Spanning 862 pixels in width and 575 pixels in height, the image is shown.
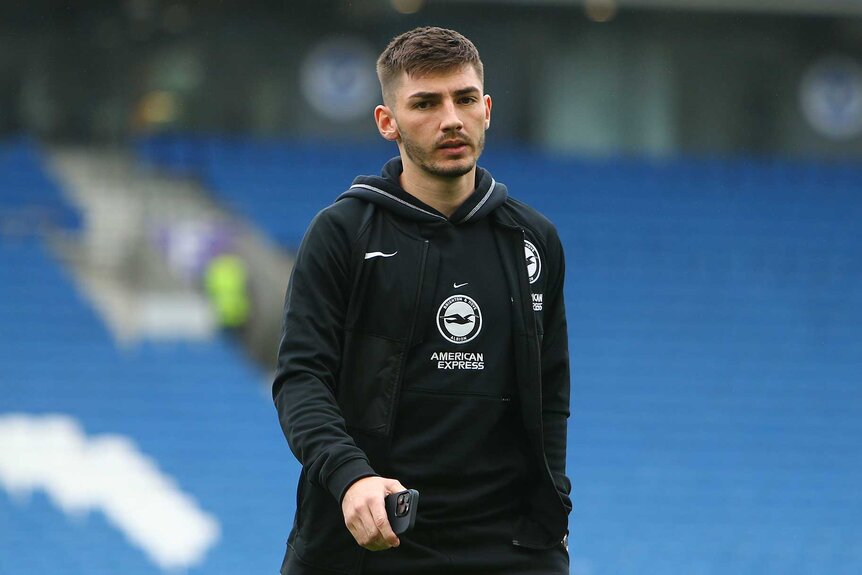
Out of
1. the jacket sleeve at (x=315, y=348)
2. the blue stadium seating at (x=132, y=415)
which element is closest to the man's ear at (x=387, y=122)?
the jacket sleeve at (x=315, y=348)

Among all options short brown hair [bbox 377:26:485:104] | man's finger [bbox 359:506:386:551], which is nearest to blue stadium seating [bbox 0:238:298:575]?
short brown hair [bbox 377:26:485:104]

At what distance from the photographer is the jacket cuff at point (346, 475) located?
2053 millimetres

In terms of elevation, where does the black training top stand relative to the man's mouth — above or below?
below

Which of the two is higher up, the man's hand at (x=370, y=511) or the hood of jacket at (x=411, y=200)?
the hood of jacket at (x=411, y=200)

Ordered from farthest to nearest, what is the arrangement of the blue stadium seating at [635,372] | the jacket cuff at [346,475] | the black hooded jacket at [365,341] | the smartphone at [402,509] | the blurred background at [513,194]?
the blurred background at [513,194], the blue stadium seating at [635,372], the black hooded jacket at [365,341], the jacket cuff at [346,475], the smartphone at [402,509]

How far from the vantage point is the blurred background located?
418 inches

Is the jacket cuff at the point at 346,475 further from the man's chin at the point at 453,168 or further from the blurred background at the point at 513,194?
the blurred background at the point at 513,194

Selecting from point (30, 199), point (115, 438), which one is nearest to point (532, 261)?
point (115, 438)

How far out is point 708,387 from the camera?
12.3 meters

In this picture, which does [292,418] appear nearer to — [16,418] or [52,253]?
[16,418]

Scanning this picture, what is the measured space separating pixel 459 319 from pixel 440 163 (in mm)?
276

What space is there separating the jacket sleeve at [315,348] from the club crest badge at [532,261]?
335 millimetres

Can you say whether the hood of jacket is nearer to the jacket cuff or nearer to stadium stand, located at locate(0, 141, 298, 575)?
the jacket cuff

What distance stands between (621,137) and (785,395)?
336cm
